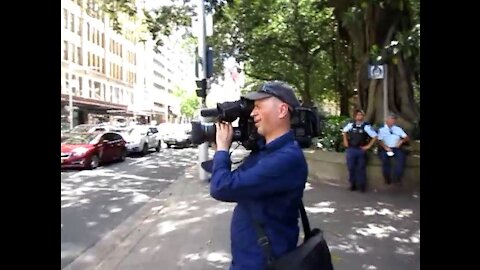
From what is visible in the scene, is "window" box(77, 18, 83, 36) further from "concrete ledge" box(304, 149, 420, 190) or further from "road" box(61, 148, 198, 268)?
"concrete ledge" box(304, 149, 420, 190)

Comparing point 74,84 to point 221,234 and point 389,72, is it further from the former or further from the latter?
point 221,234

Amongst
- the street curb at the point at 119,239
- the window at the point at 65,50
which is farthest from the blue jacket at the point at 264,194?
the window at the point at 65,50

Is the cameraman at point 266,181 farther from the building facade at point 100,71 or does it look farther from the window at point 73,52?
the window at point 73,52

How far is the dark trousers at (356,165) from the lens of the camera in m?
10.9

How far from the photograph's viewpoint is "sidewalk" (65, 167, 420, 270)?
5.83 meters

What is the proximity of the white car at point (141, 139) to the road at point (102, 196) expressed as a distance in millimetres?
4997

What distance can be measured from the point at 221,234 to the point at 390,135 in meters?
5.20

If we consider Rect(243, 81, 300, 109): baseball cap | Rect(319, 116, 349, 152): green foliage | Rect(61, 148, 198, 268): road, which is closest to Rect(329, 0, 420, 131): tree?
Rect(319, 116, 349, 152): green foliage

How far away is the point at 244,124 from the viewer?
2.51 meters

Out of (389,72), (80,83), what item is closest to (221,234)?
(389,72)

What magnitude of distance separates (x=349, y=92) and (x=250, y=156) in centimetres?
2422

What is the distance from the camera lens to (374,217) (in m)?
8.27

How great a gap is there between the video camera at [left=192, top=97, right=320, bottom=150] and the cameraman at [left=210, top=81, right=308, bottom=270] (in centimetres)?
5
